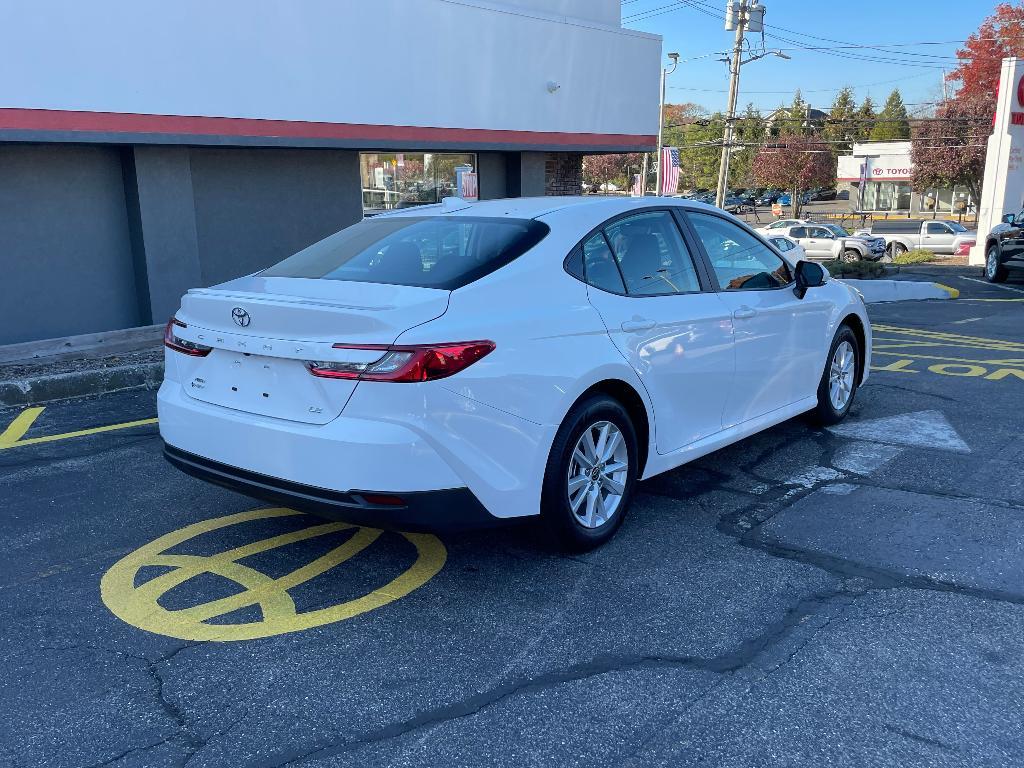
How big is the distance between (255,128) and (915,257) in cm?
2575

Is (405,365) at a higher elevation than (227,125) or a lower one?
lower

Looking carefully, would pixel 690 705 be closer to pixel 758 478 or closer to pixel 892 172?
pixel 758 478

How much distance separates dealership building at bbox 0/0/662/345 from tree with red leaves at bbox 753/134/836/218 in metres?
54.9

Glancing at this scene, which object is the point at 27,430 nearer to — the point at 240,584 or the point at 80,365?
the point at 80,365

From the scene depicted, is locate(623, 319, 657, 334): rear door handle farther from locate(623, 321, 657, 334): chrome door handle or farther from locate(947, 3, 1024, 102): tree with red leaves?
A: locate(947, 3, 1024, 102): tree with red leaves

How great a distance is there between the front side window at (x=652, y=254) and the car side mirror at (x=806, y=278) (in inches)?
42.9

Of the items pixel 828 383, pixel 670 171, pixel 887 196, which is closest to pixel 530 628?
pixel 828 383

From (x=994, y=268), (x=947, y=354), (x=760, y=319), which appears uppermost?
(x=760, y=319)

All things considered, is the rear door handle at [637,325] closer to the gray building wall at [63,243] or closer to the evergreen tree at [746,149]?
the gray building wall at [63,243]

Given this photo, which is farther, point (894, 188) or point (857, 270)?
point (894, 188)

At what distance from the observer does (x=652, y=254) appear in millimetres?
4707

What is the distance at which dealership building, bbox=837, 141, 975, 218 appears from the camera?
6306 cm

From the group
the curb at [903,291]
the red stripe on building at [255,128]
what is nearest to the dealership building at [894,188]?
the curb at [903,291]

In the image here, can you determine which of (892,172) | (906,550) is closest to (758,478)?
(906,550)
